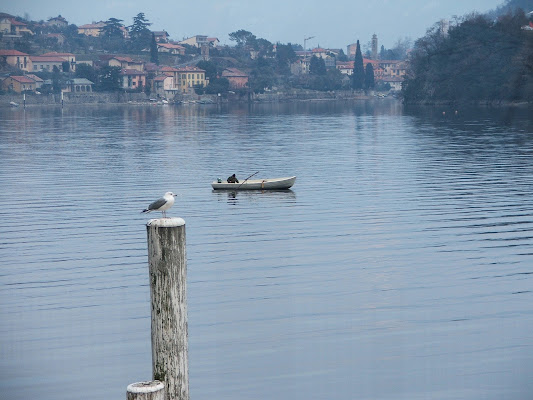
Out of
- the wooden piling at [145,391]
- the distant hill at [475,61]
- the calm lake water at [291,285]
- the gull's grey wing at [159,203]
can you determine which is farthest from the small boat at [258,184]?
the distant hill at [475,61]

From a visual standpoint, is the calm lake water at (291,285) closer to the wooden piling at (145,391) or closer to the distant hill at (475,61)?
the wooden piling at (145,391)

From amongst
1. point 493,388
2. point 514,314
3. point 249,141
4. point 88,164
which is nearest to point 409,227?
point 514,314

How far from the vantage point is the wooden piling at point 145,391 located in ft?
39.1

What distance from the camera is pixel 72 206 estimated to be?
47250 millimetres

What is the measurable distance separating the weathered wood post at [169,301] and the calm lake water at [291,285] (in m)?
7.10

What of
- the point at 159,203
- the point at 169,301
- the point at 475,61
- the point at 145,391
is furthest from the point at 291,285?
the point at 475,61

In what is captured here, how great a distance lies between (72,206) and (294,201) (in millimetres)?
11350

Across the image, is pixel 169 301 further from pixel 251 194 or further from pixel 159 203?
pixel 251 194

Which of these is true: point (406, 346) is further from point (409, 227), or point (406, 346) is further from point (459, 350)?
point (409, 227)

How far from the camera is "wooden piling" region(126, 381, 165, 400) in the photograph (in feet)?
39.1

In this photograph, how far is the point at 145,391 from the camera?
11938mm

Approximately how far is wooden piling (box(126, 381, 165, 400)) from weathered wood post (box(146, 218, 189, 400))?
0.82m

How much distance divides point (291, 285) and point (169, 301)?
1644 cm

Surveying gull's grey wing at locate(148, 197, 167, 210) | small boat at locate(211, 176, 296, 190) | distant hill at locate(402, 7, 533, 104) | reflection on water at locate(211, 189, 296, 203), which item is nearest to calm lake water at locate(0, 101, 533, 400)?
reflection on water at locate(211, 189, 296, 203)
